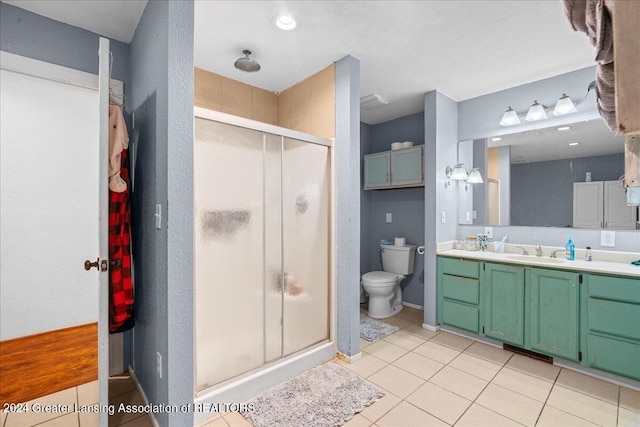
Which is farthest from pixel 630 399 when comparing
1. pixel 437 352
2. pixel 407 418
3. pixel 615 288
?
pixel 407 418

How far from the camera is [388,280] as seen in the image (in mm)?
3398

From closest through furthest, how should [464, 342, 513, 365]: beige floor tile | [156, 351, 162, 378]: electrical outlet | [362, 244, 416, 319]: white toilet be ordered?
1. [156, 351, 162, 378]: electrical outlet
2. [464, 342, 513, 365]: beige floor tile
3. [362, 244, 416, 319]: white toilet

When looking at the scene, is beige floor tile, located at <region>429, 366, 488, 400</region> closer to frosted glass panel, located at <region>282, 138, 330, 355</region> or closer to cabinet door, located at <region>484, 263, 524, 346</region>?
cabinet door, located at <region>484, 263, 524, 346</region>

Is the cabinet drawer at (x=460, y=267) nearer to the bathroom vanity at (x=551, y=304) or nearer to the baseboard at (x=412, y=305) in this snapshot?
the bathroom vanity at (x=551, y=304)

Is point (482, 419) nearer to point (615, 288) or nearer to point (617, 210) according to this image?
point (615, 288)

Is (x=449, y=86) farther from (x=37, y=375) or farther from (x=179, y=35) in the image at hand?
(x=37, y=375)

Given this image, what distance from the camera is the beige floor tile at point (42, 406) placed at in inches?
68.5

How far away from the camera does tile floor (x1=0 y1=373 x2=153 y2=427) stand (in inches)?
68.3

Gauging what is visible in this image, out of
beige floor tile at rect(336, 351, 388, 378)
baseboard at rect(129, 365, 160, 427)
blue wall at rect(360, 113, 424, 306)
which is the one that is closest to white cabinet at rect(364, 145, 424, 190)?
blue wall at rect(360, 113, 424, 306)

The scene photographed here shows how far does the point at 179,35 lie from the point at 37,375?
8.66ft

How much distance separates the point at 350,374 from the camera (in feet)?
7.43

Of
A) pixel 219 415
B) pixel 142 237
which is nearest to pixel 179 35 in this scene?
pixel 142 237

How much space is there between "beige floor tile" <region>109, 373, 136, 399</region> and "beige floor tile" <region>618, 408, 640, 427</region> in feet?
10.5

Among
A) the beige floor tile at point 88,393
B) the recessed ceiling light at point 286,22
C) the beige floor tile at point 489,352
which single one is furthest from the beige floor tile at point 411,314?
the recessed ceiling light at point 286,22
